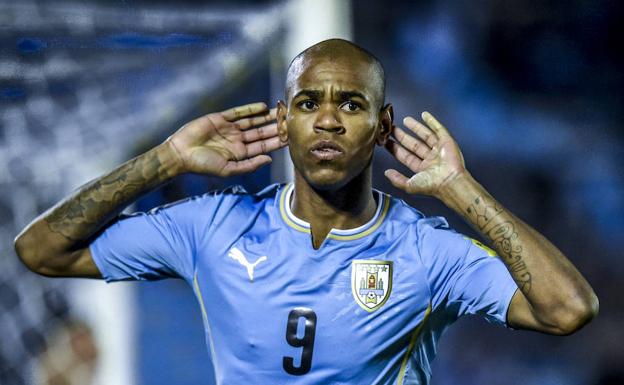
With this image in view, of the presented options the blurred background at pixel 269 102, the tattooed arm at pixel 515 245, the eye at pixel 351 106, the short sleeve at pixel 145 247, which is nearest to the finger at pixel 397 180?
the tattooed arm at pixel 515 245

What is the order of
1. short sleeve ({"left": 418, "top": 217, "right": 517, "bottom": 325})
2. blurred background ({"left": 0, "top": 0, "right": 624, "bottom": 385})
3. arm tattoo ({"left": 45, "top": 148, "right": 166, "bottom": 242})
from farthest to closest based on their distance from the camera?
1. blurred background ({"left": 0, "top": 0, "right": 624, "bottom": 385})
2. arm tattoo ({"left": 45, "top": 148, "right": 166, "bottom": 242})
3. short sleeve ({"left": 418, "top": 217, "right": 517, "bottom": 325})

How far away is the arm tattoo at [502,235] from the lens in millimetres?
2072

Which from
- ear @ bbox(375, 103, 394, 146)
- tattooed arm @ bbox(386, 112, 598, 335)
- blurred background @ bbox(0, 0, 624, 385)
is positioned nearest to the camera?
tattooed arm @ bbox(386, 112, 598, 335)

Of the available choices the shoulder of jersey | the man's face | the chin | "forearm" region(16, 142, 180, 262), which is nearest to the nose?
the man's face

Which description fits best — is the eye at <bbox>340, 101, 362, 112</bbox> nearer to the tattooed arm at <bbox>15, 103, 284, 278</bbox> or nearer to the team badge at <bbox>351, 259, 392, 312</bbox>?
the tattooed arm at <bbox>15, 103, 284, 278</bbox>

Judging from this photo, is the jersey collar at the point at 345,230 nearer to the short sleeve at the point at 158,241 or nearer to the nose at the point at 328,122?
the short sleeve at the point at 158,241

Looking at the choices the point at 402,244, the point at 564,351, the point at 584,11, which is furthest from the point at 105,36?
the point at 564,351

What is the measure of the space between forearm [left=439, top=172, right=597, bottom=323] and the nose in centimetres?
35

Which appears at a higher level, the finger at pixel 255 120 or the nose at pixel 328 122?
the nose at pixel 328 122

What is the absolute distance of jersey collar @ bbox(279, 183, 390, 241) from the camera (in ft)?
7.54

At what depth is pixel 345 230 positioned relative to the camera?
7.57ft

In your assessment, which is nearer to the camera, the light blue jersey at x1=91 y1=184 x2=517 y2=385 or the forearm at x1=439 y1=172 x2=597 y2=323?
the forearm at x1=439 y1=172 x2=597 y2=323

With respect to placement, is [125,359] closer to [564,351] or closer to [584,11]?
[564,351]

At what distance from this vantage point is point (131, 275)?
7.65 feet
